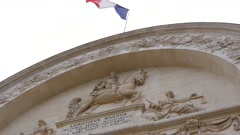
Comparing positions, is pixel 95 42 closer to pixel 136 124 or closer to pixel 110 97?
pixel 110 97

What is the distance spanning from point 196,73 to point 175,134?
9.41 feet

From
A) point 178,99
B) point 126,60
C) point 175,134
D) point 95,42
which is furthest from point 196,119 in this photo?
point 95,42

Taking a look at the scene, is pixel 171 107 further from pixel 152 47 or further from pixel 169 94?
pixel 152 47

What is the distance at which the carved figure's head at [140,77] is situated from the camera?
13.2 metres

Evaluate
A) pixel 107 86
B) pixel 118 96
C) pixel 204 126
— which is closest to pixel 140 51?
pixel 107 86

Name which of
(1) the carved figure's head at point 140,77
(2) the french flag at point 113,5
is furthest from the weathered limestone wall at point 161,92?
(2) the french flag at point 113,5

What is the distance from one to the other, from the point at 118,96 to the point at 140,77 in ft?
3.29

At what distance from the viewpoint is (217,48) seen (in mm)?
12141

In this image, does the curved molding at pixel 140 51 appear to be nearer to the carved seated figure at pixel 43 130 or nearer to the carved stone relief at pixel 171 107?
the carved stone relief at pixel 171 107

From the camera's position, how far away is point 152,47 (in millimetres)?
13562

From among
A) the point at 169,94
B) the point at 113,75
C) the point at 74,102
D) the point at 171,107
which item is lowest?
the point at 171,107

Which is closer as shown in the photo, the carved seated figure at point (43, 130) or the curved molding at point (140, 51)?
the curved molding at point (140, 51)

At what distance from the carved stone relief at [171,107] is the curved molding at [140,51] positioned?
4.21ft

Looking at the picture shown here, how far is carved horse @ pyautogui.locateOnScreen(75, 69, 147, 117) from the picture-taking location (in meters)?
12.8
